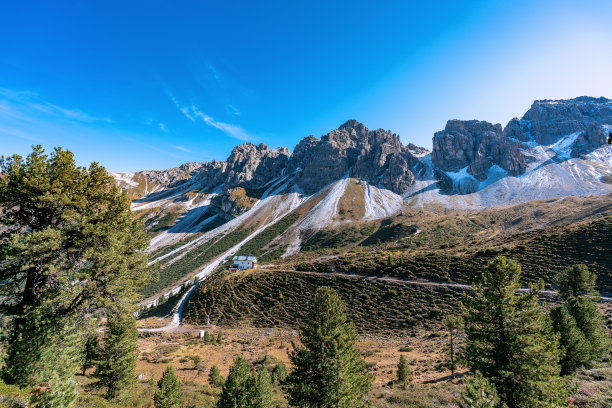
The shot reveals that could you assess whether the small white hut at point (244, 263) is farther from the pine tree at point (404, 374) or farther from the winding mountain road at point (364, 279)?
the pine tree at point (404, 374)

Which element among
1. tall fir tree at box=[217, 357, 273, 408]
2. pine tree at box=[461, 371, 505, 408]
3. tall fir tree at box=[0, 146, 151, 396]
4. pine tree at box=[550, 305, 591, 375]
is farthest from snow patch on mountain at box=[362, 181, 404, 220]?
tall fir tree at box=[0, 146, 151, 396]

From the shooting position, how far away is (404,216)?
157375 millimetres

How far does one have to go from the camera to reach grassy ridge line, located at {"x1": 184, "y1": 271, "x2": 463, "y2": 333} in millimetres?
48062

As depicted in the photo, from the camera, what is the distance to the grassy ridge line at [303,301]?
48062 millimetres

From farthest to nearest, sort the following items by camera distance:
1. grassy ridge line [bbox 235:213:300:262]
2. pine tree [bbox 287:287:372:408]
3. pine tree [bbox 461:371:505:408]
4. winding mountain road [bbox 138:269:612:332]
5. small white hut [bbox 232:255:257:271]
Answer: grassy ridge line [bbox 235:213:300:262] < small white hut [bbox 232:255:257:271] < winding mountain road [bbox 138:269:612:332] < pine tree [bbox 287:287:372:408] < pine tree [bbox 461:371:505:408]

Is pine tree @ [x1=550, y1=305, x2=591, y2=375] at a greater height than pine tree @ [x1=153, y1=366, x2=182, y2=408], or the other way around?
pine tree @ [x1=550, y1=305, x2=591, y2=375]

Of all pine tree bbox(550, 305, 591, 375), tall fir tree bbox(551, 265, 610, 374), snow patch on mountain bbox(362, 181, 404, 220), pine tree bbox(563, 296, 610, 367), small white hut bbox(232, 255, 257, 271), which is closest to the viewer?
pine tree bbox(550, 305, 591, 375)

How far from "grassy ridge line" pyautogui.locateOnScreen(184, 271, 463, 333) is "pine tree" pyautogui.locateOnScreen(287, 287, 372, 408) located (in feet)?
95.8

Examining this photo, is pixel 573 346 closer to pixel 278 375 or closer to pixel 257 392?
pixel 257 392

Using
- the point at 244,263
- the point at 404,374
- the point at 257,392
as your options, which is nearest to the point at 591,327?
the point at 404,374

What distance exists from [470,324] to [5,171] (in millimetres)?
22249

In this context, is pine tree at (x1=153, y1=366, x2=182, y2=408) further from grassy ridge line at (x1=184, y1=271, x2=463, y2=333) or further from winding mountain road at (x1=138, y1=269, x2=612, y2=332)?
winding mountain road at (x1=138, y1=269, x2=612, y2=332)

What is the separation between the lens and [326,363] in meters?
13.4

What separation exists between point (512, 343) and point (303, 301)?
53.3 meters
